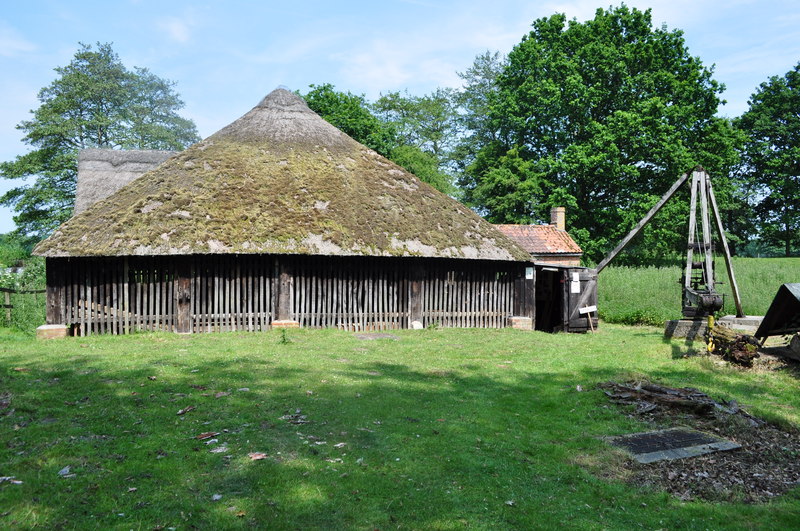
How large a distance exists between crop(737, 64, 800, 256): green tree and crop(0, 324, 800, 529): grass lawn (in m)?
37.2

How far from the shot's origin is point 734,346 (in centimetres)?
1120

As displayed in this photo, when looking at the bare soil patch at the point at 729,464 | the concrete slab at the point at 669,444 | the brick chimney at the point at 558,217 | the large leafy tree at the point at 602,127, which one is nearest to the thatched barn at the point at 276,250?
the bare soil patch at the point at 729,464

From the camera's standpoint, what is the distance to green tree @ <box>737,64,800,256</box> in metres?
39.3

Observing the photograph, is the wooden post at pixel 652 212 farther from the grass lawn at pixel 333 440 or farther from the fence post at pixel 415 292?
the grass lawn at pixel 333 440

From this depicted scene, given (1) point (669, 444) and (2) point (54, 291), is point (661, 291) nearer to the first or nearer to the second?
(1) point (669, 444)

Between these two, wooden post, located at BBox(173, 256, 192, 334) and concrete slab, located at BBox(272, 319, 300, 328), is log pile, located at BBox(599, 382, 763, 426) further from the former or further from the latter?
wooden post, located at BBox(173, 256, 192, 334)

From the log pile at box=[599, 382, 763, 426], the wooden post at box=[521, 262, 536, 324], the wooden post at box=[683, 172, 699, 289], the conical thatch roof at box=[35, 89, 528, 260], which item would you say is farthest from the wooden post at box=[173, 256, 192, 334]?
the wooden post at box=[683, 172, 699, 289]

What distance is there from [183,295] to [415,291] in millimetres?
6568

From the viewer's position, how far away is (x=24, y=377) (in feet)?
28.5

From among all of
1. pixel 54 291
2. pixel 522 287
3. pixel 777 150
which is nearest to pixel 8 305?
pixel 54 291

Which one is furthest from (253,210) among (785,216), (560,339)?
(785,216)

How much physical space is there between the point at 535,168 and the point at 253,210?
25826 millimetres

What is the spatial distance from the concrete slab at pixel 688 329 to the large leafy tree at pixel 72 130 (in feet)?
119

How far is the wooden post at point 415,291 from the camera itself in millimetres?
16391
